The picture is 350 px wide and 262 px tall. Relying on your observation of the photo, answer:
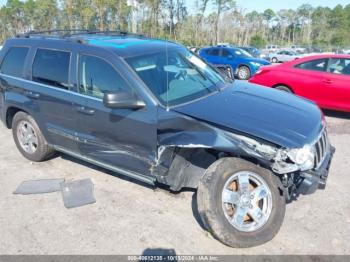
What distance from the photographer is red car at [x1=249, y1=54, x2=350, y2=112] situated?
23.5 ft

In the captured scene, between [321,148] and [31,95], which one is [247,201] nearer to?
[321,148]

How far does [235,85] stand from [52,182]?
267cm

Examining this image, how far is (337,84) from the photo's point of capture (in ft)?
23.5

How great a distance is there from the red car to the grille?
12.7 feet

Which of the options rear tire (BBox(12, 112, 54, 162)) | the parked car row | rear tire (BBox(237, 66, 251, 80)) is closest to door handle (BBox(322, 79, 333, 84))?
rear tire (BBox(12, 112, 54, 162))

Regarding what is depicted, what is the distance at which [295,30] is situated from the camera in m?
85.4

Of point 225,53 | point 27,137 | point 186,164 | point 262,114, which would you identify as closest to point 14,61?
point 27,137

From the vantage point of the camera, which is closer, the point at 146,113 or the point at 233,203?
the point at 233,203

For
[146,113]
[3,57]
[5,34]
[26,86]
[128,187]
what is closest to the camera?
[146,113]

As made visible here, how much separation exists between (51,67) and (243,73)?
1257cm

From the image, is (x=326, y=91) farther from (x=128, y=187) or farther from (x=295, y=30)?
(x=295, y=30)

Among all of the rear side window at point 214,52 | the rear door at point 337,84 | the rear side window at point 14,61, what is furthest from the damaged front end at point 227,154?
the rear side window at point 214,52

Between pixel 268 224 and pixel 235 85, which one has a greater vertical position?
Answer: pixel 235 85

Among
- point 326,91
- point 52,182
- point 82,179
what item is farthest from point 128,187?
point 326,91
